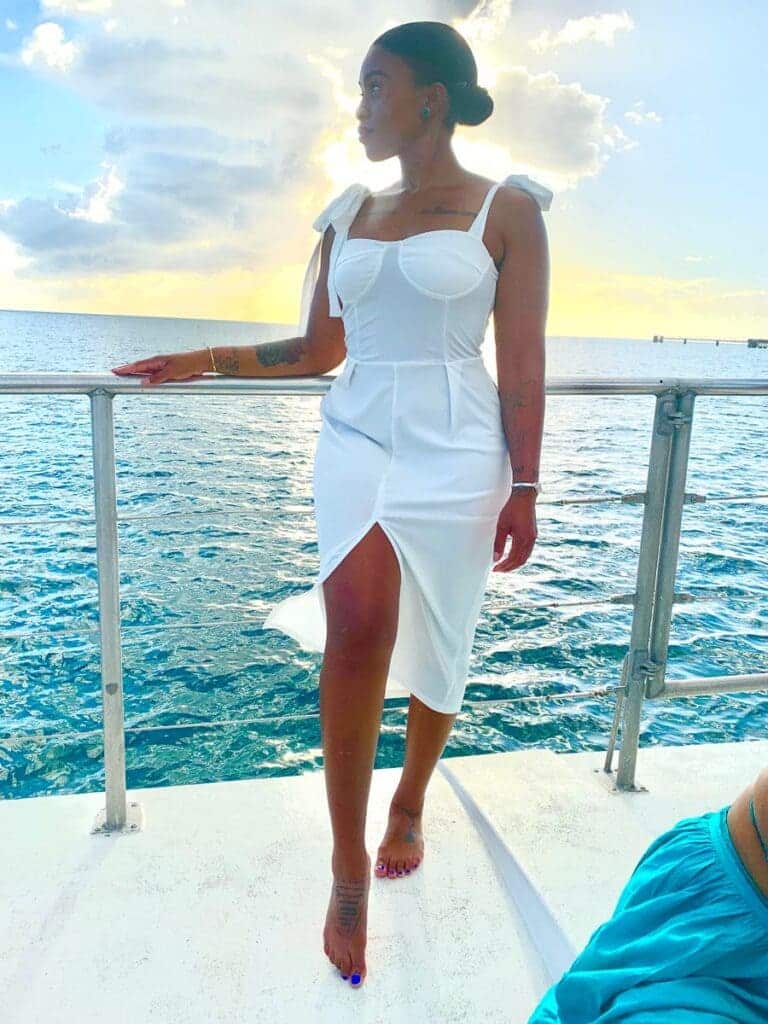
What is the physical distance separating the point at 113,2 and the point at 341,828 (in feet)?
132

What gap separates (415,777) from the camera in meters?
1.81

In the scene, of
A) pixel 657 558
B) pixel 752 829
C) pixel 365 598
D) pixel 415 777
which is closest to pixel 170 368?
pixel 365 598

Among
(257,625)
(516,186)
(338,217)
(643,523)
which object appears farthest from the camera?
(257,625)

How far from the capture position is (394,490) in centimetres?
152

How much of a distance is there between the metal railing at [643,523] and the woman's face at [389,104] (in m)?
0.49

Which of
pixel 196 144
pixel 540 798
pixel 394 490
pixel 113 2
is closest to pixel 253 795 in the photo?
pixel 540 798

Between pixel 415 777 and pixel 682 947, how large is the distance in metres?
1.20

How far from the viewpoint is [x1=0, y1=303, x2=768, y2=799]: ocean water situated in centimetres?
349

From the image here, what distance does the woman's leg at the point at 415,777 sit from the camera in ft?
5.76

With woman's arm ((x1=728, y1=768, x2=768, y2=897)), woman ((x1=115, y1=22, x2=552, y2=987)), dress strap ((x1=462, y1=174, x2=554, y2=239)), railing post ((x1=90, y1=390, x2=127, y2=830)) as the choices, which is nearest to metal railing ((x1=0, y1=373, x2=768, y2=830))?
railing post ((x1=90, y1=390, x2=127, y2=830))

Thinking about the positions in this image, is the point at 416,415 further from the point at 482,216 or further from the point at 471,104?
the point at 471,104

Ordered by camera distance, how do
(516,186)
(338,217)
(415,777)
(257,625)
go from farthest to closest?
(257,625), (415,777), (338,217), (516,186)

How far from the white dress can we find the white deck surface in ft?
1.64

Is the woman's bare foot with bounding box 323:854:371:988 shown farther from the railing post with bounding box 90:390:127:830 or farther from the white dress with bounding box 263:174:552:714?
the railing post with bounding box 90:390:127:830
